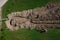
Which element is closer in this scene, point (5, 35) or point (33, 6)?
point (5, 35)

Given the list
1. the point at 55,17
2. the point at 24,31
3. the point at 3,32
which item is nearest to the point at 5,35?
the point at 3,32

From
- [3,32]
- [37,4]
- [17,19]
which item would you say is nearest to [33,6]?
[37,4]

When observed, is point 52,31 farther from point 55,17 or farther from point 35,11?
point 35,11

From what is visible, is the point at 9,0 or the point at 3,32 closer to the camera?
the point at 3,32

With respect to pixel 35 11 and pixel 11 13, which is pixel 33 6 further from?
pixel 11 13

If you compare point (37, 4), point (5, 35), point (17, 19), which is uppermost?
point (37, 4)

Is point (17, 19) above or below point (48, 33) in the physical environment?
above
